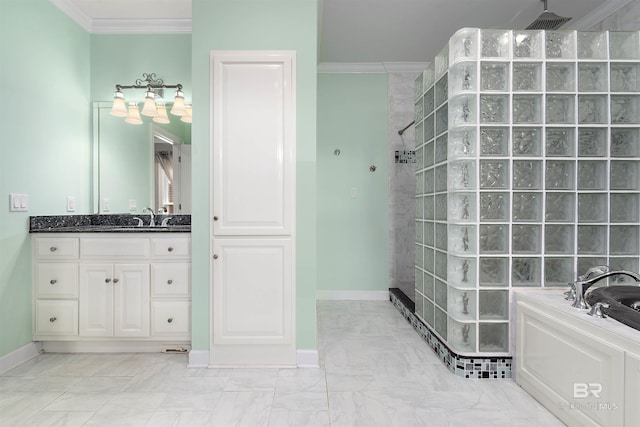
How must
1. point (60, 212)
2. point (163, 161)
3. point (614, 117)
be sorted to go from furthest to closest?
point (163, 161)
point (60, 212)
point (614, 117)

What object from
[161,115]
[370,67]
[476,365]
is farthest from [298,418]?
[370,67]

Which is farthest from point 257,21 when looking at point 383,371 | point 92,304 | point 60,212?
point 383,371

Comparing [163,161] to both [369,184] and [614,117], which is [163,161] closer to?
[369,184]

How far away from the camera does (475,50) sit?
6.45 ft

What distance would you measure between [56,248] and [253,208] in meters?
1.39

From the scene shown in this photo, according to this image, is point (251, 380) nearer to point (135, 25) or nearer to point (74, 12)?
point (135, 25)

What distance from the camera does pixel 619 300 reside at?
5.39 ft

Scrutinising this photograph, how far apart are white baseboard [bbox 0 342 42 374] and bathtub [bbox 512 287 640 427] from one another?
3020 millimetres

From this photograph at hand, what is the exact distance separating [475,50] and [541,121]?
1.79 feet

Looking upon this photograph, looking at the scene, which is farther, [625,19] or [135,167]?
[135,167]

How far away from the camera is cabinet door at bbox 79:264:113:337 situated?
2.35 metres

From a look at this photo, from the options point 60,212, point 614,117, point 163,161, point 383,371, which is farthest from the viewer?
point 163,161

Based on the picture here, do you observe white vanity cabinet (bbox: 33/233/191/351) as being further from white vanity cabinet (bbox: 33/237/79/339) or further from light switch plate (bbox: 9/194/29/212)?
light switch plate (bbox: 9/194/29/212)

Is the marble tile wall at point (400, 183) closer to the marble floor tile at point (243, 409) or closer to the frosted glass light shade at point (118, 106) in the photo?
the marble floor tile at point (243, 409)
